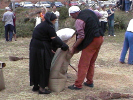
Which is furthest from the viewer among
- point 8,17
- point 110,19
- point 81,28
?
point 110,19

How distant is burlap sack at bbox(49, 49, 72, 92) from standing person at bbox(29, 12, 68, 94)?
15cm

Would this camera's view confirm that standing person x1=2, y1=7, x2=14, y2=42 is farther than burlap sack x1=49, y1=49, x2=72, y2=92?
Yes

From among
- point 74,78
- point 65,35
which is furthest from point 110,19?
point 65,35

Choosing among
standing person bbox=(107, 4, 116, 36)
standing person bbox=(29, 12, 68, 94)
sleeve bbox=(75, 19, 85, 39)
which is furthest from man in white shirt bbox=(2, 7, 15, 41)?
sleeve bbox=(75, 19, 85, 39)

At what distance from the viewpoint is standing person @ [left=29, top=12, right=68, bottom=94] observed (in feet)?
17.5

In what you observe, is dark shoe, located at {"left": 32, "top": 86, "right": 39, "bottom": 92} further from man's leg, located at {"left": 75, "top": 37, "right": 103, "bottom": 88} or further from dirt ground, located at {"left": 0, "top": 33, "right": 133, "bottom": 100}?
man's leg, located at {"left": 75, "top": 37, "right": 103, "bottom": 88}

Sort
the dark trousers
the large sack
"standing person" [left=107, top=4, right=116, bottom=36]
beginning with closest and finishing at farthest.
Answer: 1. the large sack
2. the dark trousers
3. "standing person" [left=107, top=4, right=116, bottom=36]

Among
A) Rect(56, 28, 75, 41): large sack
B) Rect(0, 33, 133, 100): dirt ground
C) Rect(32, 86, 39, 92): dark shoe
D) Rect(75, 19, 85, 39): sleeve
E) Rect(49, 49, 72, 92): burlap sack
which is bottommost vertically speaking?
Rect(0, 33, 133, 100): dirt ground

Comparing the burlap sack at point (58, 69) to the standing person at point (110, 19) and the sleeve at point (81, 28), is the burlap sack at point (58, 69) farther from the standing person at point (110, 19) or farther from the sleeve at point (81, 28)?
the standing person at point (110, 19)

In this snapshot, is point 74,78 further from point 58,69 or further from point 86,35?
point 86,35

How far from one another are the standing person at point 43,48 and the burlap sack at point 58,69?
0.49 feet

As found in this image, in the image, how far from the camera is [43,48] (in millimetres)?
5371

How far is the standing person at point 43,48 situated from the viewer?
5.33 metres

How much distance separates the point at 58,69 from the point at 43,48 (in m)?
0.55
